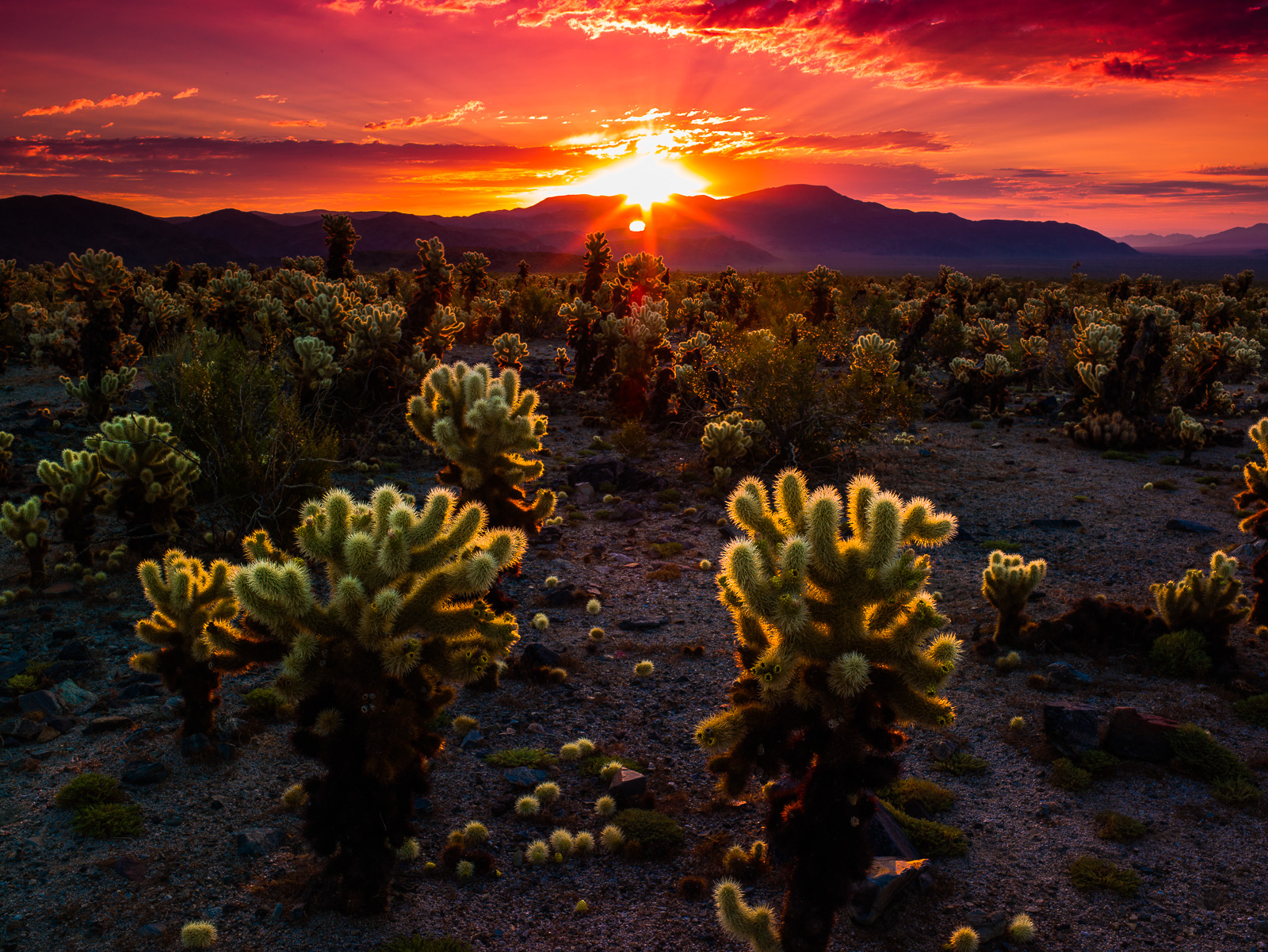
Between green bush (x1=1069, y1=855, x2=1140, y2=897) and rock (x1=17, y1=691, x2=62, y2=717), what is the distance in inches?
305

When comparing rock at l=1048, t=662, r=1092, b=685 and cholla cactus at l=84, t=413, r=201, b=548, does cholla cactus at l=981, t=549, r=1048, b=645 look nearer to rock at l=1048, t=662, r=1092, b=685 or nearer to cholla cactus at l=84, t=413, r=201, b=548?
rock at l=1048, t=662, r=1092, b=685

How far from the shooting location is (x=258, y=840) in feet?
15.3

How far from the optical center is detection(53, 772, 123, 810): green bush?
15.9ft

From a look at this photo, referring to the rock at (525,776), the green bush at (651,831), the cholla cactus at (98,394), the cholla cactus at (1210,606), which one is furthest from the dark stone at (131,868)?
the cholla cactus at (98,394)

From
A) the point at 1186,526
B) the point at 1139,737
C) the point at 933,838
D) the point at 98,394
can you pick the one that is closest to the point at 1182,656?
the point at 1139,737

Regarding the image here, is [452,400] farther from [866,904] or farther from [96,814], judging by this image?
[866,904]

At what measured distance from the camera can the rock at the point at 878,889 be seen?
432cm

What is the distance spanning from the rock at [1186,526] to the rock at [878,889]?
9078 millimetres

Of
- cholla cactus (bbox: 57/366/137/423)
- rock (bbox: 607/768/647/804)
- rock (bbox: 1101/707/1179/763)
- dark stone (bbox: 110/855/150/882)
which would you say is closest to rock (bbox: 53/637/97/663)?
dark stone (bbox: 110/855/150/882)

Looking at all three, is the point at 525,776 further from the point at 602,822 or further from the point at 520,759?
the point at 602,822

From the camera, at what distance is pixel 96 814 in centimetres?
472

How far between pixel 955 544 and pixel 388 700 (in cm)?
911

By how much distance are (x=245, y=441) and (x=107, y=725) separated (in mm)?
4258

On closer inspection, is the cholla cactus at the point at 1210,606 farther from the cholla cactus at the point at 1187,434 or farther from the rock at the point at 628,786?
the cholla cactus at the point at 1187,434
